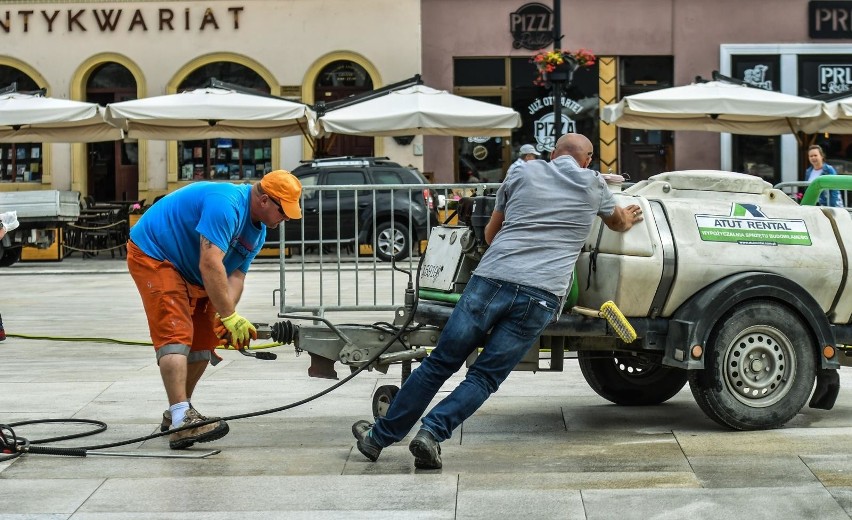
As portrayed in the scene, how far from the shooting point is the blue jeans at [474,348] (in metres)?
6.64

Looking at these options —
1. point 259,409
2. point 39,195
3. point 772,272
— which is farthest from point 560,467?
point 39,195

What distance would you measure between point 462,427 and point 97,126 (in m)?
16.9

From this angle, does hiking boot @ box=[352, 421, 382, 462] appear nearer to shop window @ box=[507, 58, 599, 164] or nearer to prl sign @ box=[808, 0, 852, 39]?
shop window @ box=[507, 58, 599, 164]

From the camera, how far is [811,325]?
7.56m

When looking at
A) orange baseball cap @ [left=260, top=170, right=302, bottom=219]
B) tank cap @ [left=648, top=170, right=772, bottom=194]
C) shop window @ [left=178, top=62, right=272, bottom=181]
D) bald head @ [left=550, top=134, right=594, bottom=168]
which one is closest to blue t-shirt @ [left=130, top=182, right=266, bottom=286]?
orange baseball cap @ [left=260, top=170, right=302, bottom=219]

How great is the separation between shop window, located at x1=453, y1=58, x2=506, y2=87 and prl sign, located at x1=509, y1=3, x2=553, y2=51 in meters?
0.58

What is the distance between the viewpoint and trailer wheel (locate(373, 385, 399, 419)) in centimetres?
740

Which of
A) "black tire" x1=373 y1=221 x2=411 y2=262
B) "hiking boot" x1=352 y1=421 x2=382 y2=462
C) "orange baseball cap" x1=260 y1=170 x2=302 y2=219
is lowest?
"hiking boot" x1=352 y1=421 x2=382 y2=462

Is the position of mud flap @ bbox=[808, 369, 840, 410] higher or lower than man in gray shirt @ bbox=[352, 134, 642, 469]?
lower

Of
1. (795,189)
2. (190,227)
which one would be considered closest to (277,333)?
(190,227)

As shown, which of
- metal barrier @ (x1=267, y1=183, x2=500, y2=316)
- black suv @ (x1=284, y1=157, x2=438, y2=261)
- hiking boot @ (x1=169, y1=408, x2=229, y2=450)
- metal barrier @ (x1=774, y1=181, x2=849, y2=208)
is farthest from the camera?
metal barrier @ (x1=267, y1=183, x2=500, y2=316)

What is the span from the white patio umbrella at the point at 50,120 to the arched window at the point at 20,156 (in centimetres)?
580

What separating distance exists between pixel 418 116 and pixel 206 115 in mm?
3188

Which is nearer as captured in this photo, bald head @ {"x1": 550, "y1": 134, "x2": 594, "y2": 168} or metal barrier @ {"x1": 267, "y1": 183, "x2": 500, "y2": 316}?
bald head @ {"x1": 550, "y1": 134, "x2": 594, "y2": 168}
